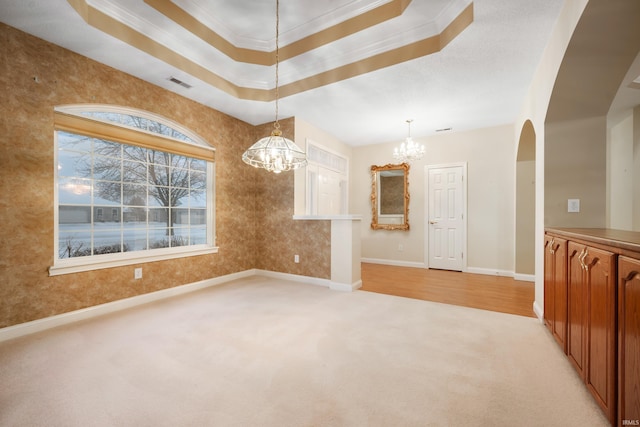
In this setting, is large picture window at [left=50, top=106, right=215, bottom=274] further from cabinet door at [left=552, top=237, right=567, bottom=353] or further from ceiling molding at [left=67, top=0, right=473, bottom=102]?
cabinet door at [left=552, top=237, right=567, bottom=353]

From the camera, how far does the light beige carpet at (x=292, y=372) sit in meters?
1.46

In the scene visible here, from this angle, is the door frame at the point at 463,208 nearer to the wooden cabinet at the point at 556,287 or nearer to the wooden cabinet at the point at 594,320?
the wooden cabinet at the point at 556,287

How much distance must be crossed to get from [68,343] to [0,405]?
0.78 meters

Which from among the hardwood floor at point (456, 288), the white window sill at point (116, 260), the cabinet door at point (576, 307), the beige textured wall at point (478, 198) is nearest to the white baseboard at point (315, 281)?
the hardwood floor at point (456, 288)

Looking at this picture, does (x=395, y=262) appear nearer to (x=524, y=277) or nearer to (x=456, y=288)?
(x=456, y=288)

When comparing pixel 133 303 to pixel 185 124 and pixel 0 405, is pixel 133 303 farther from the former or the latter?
pixel 185 124

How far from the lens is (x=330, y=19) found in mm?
2779

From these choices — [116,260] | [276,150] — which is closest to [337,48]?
[276,150]

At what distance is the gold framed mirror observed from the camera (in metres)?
5.76

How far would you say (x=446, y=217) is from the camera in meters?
5.34

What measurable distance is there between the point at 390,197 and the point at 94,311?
528cm

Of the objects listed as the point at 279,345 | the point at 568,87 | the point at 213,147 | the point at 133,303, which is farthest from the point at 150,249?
the point at 568,87

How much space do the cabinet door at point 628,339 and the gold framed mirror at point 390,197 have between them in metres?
4.47

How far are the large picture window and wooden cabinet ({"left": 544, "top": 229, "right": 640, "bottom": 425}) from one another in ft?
13.4
